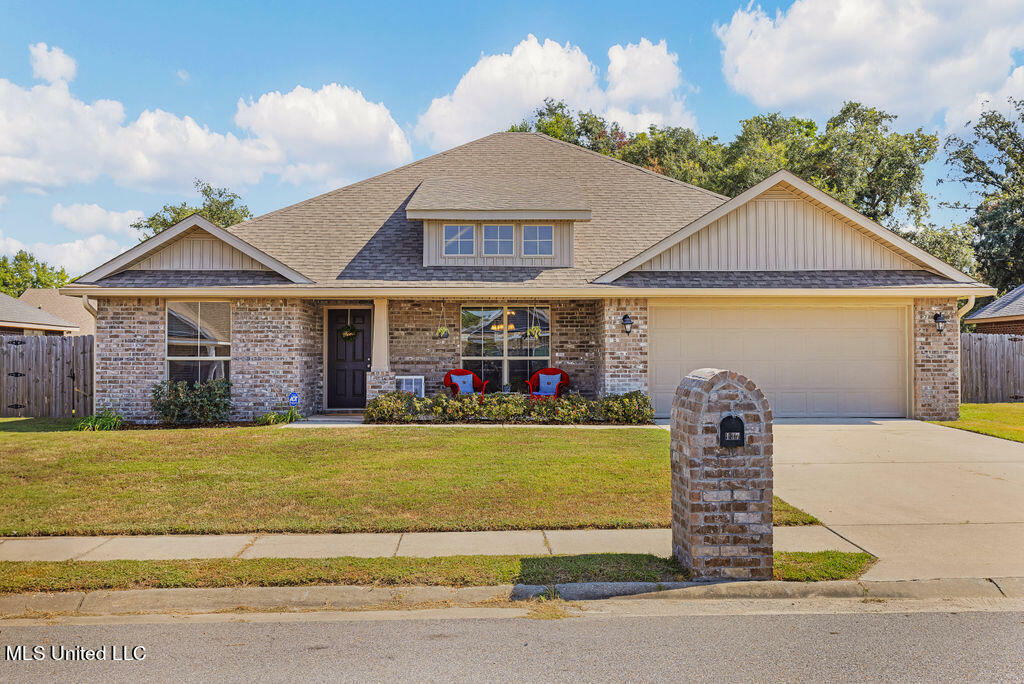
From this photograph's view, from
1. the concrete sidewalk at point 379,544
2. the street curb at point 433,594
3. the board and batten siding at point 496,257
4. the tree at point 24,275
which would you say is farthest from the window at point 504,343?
the tree at point 24,275

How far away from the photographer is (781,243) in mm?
14930

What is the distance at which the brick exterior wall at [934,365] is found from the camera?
571 inches

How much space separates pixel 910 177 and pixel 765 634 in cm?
3188

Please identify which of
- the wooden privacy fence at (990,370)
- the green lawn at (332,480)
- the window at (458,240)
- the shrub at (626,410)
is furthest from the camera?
the wooden privacy fence at (990,370)

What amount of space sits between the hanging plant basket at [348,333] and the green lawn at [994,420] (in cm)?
1261

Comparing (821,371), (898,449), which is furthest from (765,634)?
(821,371)

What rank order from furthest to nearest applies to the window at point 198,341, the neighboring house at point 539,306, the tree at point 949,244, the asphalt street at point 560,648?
the tree at point 949,244 < the window at point 198,341 < the neighboring house at point 539,306 < the asphalt street at point 560,648

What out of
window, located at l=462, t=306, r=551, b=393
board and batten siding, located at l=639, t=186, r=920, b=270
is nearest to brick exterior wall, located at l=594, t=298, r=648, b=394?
board and batten siding, located at l=639, t=186, r=920, b=270

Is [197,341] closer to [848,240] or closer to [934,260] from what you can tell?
[848,240]

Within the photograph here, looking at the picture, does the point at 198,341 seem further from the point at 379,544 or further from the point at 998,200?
the point at 998,200

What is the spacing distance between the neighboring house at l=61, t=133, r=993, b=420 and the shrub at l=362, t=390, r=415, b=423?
457mm

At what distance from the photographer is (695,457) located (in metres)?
5.13

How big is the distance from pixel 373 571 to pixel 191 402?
10040 mm

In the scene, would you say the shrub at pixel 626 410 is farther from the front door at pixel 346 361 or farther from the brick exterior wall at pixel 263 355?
the brick exterior wall at pixel 263 355
